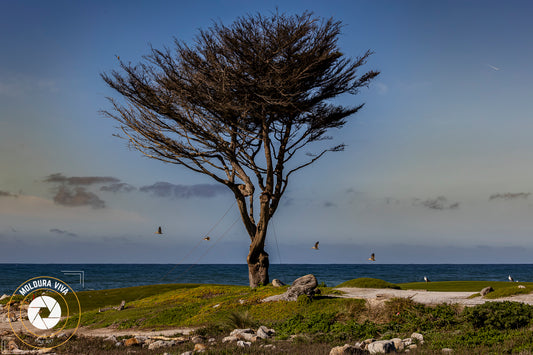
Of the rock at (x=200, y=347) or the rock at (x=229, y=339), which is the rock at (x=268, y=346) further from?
the rock at (x=200, y=347)

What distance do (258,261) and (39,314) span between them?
9435 millimetres

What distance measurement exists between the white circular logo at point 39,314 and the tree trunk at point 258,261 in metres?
8.12

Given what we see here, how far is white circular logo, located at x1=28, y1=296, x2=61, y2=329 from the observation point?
17069 millimetres

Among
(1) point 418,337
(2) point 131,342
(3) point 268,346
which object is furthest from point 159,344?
(1) point 418,337

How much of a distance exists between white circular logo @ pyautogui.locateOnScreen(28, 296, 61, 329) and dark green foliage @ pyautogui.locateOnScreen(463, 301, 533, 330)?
46.1 ft

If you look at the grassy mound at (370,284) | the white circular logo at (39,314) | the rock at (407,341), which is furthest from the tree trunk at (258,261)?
the rock at (407,341)

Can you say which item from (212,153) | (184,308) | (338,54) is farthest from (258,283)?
(338,54)

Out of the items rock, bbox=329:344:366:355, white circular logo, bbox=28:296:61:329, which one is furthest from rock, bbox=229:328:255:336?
white circular logo, bbox=28:296:61:329

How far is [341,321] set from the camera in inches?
491

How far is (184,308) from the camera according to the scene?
16.7m

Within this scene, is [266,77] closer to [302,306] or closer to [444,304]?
[302,306]

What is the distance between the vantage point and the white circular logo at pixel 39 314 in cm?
1707

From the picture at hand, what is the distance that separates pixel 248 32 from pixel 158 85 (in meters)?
4.79

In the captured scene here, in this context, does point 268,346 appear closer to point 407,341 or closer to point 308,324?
point 308,324
